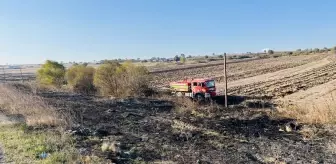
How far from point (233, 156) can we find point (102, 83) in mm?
22773

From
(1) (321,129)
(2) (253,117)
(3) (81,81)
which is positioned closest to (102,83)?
(3) (81,81)

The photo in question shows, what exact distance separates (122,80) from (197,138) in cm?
1874

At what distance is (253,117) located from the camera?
1688 centimetres

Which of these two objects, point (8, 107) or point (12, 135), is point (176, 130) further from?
point (8, 107)

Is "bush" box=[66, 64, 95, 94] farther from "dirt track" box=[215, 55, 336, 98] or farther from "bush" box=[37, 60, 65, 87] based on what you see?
"dirt track" box=[215, 55, 336, 98]

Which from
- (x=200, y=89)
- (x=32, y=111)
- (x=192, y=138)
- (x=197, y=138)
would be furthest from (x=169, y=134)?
(x=200, y=89)

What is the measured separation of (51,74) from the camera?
40.8 metres

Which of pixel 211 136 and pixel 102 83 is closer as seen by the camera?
pixel 211 136

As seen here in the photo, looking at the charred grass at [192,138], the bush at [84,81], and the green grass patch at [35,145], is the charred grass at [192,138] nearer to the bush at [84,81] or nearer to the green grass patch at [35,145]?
the green grass patch at [35,145]

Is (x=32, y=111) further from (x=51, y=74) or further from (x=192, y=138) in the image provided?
(x=51, y=74)

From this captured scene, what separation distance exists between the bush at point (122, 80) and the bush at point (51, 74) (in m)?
11.7

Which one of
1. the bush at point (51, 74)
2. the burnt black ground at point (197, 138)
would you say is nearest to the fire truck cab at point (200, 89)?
the burnt black ground at point (197, 138)

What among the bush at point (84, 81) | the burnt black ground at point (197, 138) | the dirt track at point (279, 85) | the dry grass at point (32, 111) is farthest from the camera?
the bush at point (84, 81)

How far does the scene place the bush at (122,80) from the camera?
1151 inches
